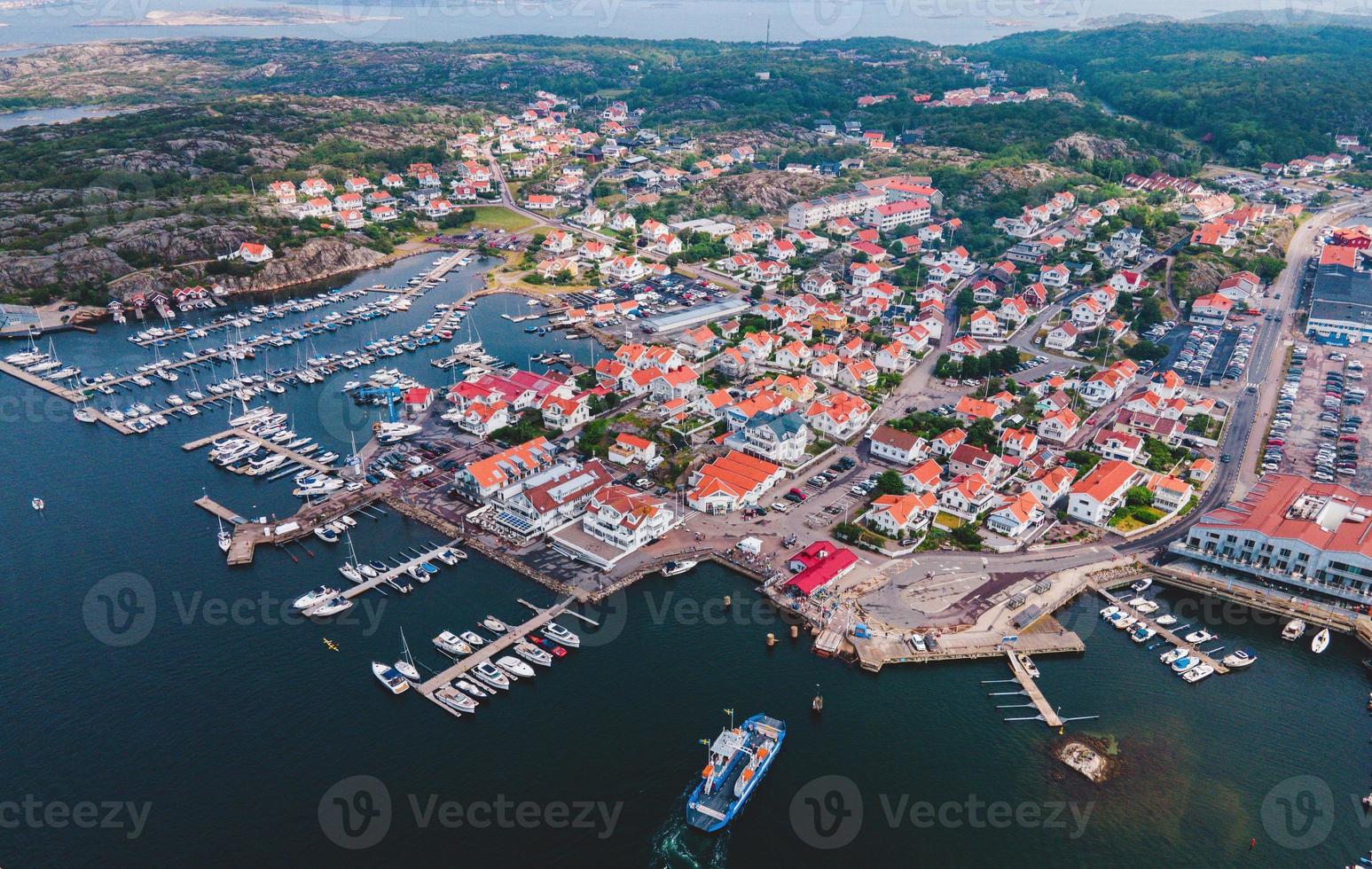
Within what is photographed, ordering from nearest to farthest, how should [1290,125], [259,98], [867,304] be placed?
1. [867,304]
2. [1290,125]
3. [259,98]

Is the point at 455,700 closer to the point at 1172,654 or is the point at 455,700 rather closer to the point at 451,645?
the point at 451,645

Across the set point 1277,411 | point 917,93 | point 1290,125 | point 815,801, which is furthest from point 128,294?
point 1290,125

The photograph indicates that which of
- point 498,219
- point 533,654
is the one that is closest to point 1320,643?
point 533,654

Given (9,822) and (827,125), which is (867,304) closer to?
(9,822)

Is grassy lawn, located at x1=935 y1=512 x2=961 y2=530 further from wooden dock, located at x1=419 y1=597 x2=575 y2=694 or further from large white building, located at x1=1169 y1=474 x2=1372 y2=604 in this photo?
wooden dock, located at x1=419 y1=597 x2=575 y2=694

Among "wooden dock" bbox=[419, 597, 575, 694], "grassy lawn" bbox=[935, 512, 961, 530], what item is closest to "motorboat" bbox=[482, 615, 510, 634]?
"wooden dock" bbox=[419, 597, 575, 694]

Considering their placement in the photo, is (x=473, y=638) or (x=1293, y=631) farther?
(x=1293, y=631)
